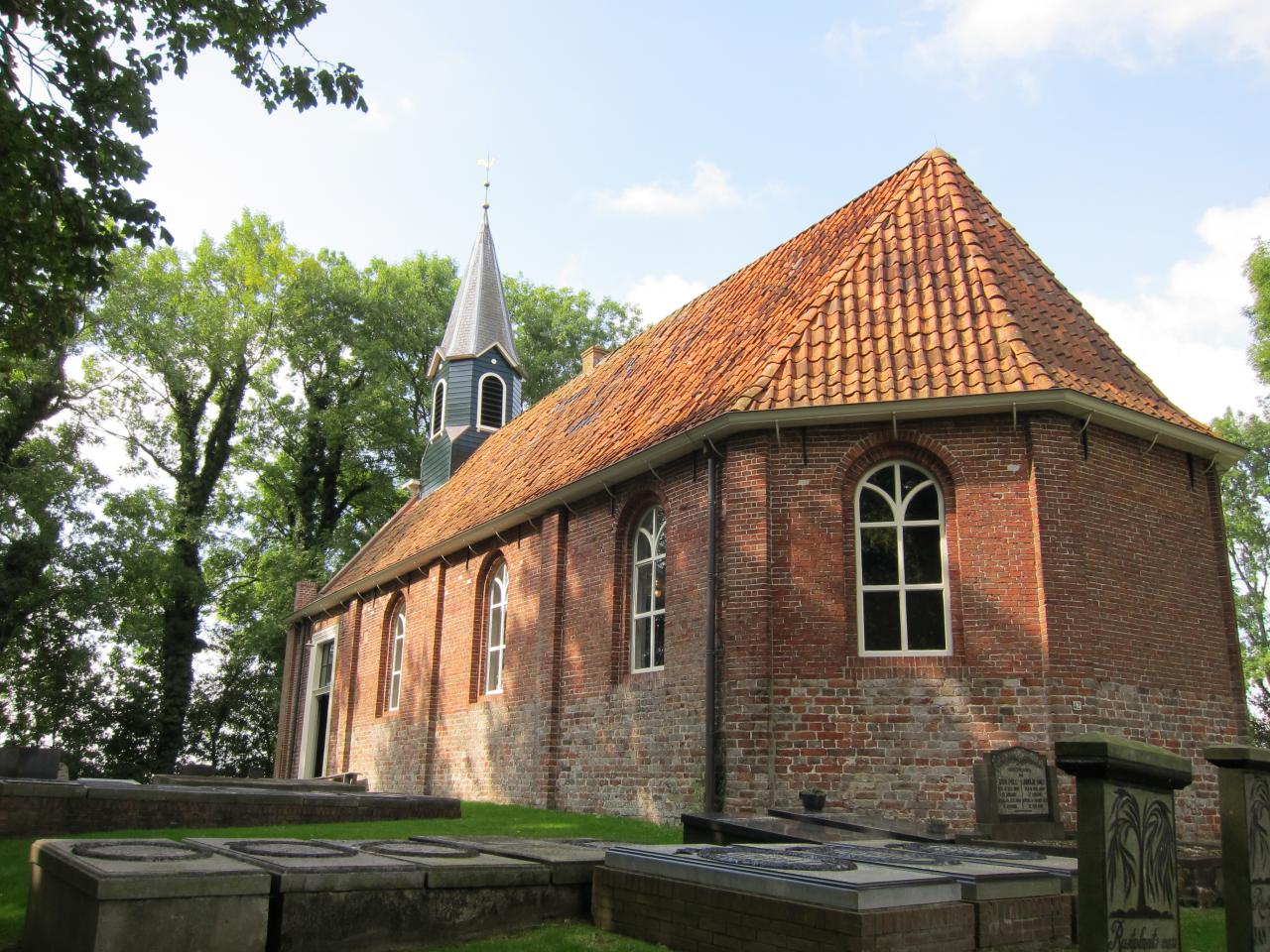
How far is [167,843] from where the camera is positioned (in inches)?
261

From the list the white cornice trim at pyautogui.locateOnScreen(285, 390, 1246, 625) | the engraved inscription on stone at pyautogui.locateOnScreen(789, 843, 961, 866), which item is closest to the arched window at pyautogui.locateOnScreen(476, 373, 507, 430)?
the white cornice trim at pyautogui.locateOnScreen(285, 390, 1246, 625)

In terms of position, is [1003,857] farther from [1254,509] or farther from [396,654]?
[1254,509]

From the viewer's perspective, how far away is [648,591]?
15602 mm

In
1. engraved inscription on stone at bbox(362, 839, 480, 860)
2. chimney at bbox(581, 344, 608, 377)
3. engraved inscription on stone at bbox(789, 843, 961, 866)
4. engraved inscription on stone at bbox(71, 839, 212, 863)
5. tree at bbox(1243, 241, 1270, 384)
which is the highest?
tree at bbox(1243, 241, 1270, 384)

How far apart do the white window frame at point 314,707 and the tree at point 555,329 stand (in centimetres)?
1535

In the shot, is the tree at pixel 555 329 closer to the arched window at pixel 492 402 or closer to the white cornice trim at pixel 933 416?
the arched window at pixel 492 402

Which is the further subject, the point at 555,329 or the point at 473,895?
the point at 555,329

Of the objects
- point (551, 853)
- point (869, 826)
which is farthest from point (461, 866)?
point (869, 826)

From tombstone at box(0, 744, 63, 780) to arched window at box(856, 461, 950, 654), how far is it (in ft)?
36.5

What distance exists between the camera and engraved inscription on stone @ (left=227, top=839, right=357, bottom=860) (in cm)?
661

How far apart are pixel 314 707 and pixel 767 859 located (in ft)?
80.9

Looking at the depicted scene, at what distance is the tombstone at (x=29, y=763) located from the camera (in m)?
14.7

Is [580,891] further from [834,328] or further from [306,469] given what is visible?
[306,469]

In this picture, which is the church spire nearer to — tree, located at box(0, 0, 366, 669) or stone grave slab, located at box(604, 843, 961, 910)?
tree, located at box(0, 0, 366, 669)
